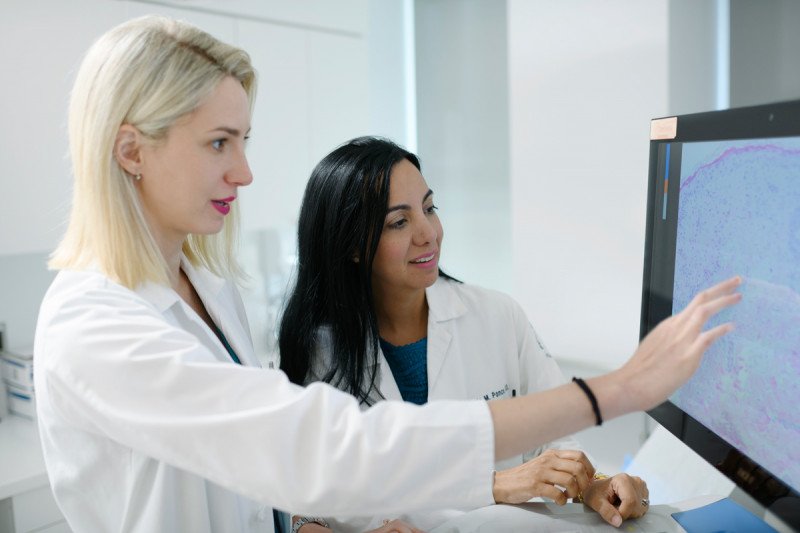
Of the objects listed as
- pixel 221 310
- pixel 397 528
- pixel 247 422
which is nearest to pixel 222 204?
pixel 221 310

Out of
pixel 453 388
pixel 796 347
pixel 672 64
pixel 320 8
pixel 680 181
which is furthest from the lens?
→ pixel 320 8

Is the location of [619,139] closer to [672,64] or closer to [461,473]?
[672,64]

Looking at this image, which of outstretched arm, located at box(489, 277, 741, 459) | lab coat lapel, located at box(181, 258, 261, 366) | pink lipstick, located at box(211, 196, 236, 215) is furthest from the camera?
lab coat lapel, located at box(181, 258, 261, 366)

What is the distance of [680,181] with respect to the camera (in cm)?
96

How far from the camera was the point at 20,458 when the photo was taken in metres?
1.98

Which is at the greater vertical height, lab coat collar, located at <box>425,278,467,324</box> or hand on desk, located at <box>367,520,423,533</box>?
lab coat collar, located at <box>425,278,467,324</box>

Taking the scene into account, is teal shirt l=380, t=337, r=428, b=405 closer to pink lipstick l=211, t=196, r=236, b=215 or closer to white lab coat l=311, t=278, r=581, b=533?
white lab coat l=311, t=278, r=581, b=533

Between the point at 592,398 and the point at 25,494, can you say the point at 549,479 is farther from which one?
the point at 25,494

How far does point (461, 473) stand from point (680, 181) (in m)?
0.50

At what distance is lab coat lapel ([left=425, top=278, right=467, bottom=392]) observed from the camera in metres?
1.46

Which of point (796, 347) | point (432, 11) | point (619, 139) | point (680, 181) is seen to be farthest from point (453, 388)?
point (432, 11)

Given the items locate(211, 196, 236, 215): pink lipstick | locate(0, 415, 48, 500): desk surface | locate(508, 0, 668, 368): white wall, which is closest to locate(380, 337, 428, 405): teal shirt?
locate(211, 196, 236, 215): pink lipstick

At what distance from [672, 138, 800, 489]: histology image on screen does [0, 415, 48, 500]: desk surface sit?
5.53 feet

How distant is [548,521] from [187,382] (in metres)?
0.54
